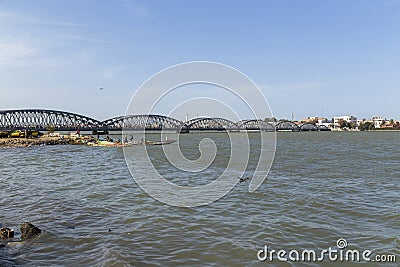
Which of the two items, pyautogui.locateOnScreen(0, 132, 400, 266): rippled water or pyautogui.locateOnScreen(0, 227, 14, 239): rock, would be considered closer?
pyautogui.locateOnScreen(0, 132, 400, 266): rippled water

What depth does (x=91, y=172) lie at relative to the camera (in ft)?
97.2

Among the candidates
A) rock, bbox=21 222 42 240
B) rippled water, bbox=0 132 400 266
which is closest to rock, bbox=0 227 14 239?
rock, bbox=21 222 42 240

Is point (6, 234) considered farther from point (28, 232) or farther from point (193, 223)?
point (193, 223)

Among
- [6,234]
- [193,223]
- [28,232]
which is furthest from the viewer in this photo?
[193,223]

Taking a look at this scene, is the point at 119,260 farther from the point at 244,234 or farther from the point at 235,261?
the point at 244,234

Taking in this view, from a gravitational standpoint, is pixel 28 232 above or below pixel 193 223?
above

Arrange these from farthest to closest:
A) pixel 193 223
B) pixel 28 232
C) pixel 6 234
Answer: pixel 193 223 → pixel 28 232 → pixel 6 234

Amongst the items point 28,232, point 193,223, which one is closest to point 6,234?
point 28,232

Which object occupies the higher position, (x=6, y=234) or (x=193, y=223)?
(x=6, y=234)

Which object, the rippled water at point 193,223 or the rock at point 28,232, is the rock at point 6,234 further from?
the rippled water at point 193,223

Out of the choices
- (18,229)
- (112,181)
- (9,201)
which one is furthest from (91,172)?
(18,229)

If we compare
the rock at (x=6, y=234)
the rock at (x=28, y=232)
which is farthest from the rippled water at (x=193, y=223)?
the rock at (x=6, y=234)

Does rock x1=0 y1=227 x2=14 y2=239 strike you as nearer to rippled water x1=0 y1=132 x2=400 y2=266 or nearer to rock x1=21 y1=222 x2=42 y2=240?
rock x1=21 y1=222 x2=42 y2=240

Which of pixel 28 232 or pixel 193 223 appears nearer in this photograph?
pixel 28 232
